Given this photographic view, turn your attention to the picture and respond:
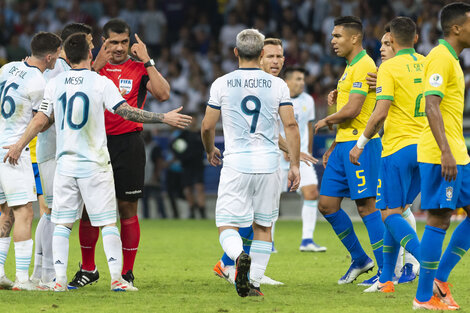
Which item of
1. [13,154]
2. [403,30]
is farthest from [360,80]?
[13,154]

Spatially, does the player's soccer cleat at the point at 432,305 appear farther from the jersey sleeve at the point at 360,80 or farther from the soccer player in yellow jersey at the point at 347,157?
the jersey sleeve at the point at 360,80

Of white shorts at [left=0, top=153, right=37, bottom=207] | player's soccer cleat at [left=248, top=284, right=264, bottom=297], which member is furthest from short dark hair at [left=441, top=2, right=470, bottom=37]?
white shorts at [left=0, top=153, right=37, bottom=207]

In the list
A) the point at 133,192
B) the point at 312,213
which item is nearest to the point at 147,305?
the point at 133,192

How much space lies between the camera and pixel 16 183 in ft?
25.9

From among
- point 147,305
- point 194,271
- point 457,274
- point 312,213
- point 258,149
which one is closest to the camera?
point 147,305

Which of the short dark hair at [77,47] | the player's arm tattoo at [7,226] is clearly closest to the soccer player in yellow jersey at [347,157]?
the short dark hair at [77,47]

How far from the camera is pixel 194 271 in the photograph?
9594 mm

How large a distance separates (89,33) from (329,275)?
11.9 feet

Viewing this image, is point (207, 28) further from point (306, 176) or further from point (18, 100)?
point (18, 100)

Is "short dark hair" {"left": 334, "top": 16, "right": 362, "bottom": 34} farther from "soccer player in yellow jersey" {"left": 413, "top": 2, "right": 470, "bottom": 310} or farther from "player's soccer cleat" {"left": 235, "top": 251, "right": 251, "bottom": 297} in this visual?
"player's soccer cleat" {"left": 235, "top": 251, "right": 251, "bottom": 297}

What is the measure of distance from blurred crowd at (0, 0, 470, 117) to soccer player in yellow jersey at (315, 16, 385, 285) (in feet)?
38.5

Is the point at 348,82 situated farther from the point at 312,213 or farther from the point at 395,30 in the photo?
A: the point at 312,213

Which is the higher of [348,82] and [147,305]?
[348,82]

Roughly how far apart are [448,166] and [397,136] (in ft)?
4.90
